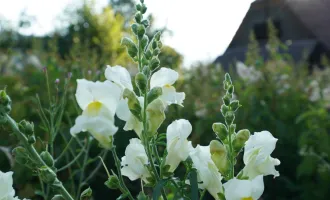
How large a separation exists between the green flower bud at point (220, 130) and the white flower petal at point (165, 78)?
9 centimetres

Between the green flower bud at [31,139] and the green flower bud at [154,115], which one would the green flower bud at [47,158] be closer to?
the green flower bud at [31,139]

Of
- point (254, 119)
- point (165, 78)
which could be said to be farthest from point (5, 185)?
point (254, 119)

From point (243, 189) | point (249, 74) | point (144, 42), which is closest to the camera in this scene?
point (243, 189)

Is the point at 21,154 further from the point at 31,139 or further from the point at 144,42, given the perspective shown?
the point at 144,42

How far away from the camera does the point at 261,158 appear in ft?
2.26

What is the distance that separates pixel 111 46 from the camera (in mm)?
8977

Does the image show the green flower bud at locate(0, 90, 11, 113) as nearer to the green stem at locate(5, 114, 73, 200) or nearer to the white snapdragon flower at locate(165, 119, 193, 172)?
the green stem at locate(5, 114, 73, 200)

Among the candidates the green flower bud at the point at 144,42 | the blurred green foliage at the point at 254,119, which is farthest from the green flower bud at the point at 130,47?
the blurred green foliage at the point at 254,119

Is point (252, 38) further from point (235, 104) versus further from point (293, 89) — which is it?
point (235, 104)

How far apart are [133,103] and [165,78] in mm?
78

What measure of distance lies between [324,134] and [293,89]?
0.92 m

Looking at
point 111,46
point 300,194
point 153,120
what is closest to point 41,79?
point 300,194

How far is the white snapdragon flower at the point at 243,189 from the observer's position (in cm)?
62

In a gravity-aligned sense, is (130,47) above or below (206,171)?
above
